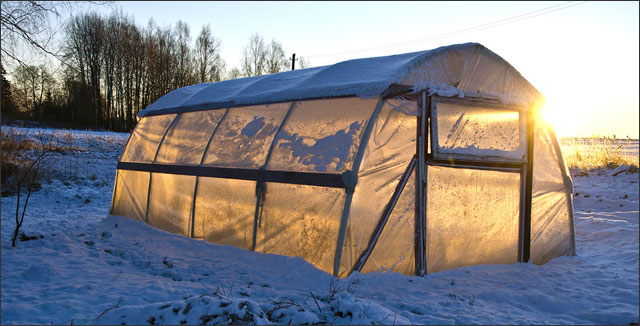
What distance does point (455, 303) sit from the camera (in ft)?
15.5

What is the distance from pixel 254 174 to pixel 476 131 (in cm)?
330

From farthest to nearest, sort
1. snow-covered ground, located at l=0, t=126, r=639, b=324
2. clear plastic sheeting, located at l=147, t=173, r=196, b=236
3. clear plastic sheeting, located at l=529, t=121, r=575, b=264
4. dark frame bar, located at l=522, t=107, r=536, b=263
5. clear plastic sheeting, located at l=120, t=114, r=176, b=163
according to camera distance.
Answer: clear plastic sheeting, located at l=120, t=114, r=176, b=163 < clear plastic sheeting, located at l=147, t=173, r=196, b=236 < clear plastic sheeting, located at l=529, t=121, r=575, b=264 < dark frame bar, located at l=522, t=107, r=536, b=263 < snow-covered ground, located at l=0, t=126, r=639, b=324

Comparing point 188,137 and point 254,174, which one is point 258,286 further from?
point 188,137

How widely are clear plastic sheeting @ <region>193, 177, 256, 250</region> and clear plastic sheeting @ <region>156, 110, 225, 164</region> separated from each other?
80 centimetres

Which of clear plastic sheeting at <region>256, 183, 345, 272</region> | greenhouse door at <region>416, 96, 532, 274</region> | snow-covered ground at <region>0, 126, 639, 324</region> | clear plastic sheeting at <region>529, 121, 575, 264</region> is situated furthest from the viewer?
clear plastic sheeting at <region>529, 121, 575, 264</region>

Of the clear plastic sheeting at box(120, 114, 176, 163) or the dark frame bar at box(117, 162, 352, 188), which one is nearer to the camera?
the dark frame bar at box(117, 162, 352, 188)

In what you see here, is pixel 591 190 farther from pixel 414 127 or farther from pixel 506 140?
pixel 414 127

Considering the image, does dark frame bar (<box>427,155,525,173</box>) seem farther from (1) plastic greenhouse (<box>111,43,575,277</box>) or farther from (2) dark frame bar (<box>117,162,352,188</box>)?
(2) dark frame bar (<box>117,162,352,188</box>)

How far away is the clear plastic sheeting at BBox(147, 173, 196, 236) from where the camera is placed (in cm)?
810

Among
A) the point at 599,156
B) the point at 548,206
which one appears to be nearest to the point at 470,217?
the point at 548,206

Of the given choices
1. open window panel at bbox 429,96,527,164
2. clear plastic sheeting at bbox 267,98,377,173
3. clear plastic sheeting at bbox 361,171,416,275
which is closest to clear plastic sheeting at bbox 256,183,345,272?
clear plastic sheeting at bbox 267,98,377,173

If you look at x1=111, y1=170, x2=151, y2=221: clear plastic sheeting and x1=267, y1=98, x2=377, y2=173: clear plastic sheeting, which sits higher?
x1=267, y1=98, x2=377, y2=173: clear plastic sheeting

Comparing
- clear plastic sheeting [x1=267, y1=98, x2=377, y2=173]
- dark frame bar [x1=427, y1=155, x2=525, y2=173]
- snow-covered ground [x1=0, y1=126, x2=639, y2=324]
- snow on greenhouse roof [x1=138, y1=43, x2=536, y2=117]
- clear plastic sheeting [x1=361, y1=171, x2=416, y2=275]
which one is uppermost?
snow on greenhouse roof [x1=138, y1=43, x2=536, y2=117]

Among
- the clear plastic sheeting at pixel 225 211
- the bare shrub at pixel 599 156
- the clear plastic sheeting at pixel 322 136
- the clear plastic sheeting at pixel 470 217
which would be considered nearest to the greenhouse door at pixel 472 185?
the clear plastic sheeting at pixel 470 217
